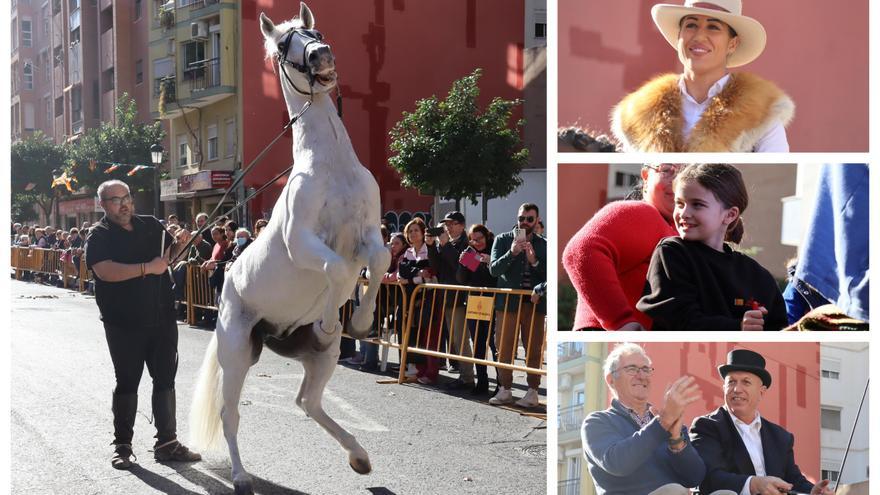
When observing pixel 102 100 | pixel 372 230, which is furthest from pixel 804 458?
pixel 102 100

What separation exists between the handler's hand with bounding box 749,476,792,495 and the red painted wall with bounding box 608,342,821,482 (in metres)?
0.09

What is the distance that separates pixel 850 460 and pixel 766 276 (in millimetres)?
748

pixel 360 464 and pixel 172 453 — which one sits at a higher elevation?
pixel 360 464

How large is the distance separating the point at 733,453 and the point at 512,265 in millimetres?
4718

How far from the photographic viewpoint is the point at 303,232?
419 centimetres

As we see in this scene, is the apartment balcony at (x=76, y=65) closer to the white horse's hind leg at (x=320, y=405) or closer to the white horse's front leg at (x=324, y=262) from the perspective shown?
the white horse's hind leg at (x=320, y=405)

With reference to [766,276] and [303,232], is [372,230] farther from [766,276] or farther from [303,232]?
[766,276]

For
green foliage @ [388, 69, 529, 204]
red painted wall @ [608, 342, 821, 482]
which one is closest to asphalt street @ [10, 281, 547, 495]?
red painted wall @ [608, 342, 821, 482]

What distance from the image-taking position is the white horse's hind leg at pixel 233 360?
4.71 m

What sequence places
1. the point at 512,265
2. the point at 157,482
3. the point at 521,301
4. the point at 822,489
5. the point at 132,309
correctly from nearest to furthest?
the point at 822,489, the point at 157,482, the point at 132,309, the point at 521,301, the point at 512,265

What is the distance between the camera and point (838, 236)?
9.58ft

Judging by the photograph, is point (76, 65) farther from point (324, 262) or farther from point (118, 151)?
point (324, 262)

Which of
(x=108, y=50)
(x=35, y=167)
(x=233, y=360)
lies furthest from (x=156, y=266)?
(x=108, y=50)


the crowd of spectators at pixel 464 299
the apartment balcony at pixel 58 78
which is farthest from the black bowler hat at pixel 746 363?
the apartment balcony at pixel 58 78
